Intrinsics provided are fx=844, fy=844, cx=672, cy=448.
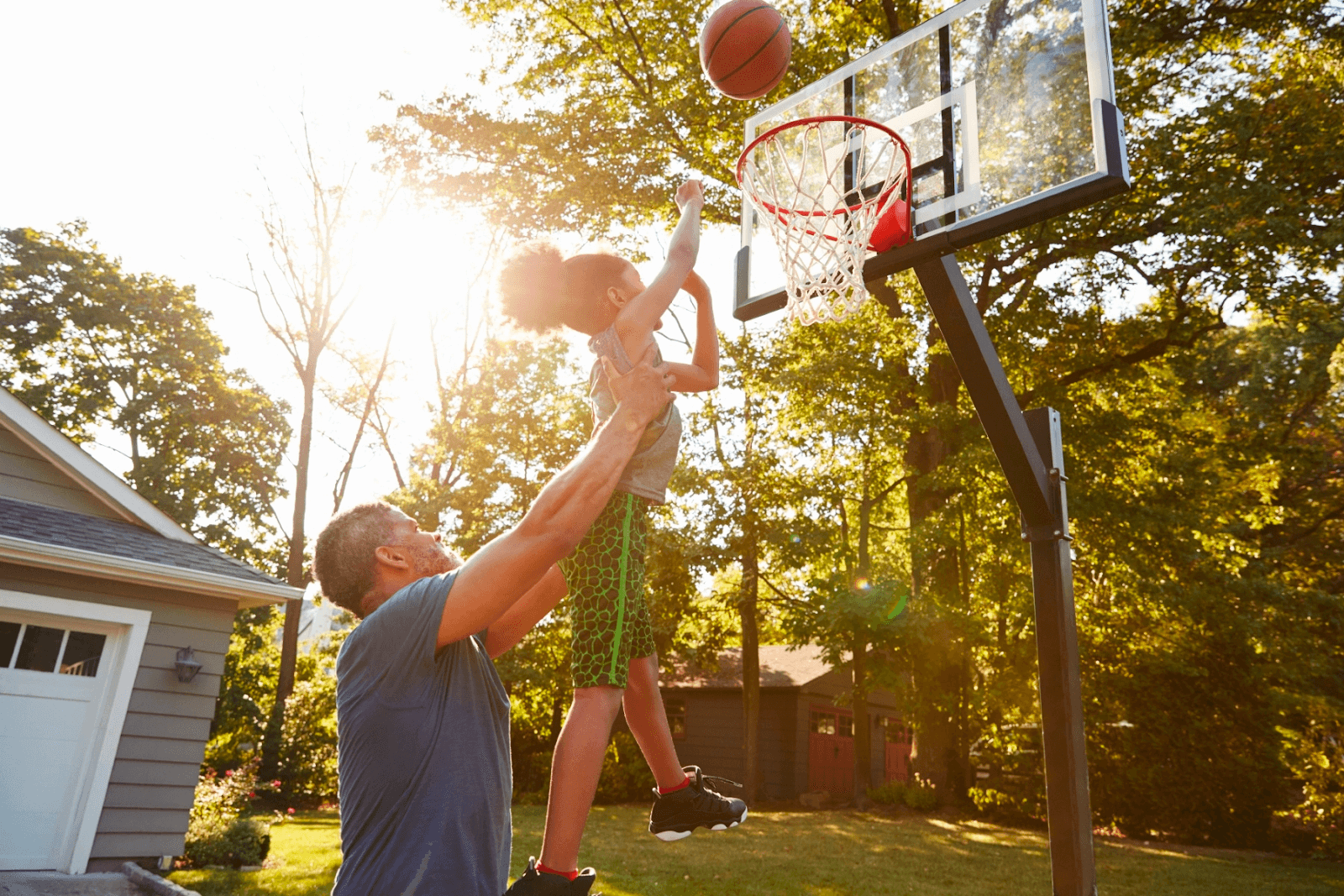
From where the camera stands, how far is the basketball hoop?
452cm

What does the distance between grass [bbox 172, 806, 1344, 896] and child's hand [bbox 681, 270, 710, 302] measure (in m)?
7.29

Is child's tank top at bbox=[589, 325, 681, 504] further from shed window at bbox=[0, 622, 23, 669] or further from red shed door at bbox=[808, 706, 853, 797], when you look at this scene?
red shed door at bbox=[808, 706, 853, 797]

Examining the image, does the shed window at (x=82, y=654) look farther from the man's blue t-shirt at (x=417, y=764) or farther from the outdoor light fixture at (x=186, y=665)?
the man's blue t-shirt at (x=417, y=764)

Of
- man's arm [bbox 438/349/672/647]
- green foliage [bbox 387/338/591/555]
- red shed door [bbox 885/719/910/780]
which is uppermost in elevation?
green foliage [bbox 387/338/591/555]

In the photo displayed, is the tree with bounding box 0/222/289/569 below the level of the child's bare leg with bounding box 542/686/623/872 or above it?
above

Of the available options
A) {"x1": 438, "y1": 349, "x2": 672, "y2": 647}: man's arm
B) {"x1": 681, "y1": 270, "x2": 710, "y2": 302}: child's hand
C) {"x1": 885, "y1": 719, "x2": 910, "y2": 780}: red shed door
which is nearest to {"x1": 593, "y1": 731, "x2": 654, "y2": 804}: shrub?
{"x1": 885, "y1": 719, "x2": 910, "y2": 780}: red shed door

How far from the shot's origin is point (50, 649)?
8.70m

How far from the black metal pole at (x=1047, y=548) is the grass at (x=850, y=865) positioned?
479 cm

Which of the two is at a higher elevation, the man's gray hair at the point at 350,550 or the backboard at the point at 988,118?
the backboard at the point at 988,118

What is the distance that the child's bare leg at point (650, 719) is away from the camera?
2752 mm

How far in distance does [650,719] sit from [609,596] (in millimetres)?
478

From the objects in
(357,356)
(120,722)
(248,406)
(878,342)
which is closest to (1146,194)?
(878,342)

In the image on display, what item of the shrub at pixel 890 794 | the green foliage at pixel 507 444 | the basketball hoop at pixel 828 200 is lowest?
the shrub at pixel 890 794

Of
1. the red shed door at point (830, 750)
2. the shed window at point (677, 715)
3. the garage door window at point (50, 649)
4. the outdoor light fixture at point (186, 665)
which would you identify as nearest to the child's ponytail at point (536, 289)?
the outdoor light fixture at point (186, 665)
